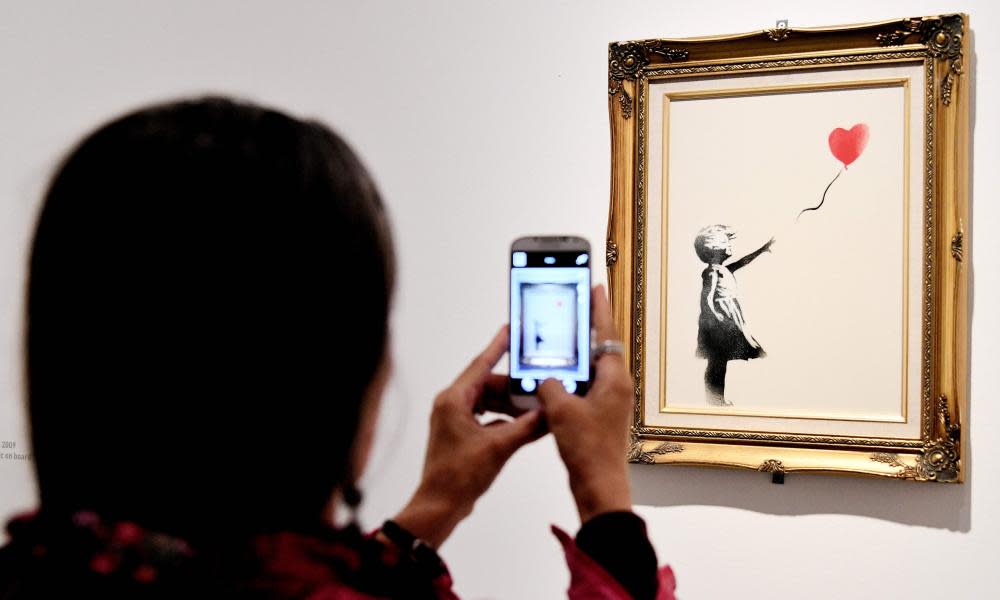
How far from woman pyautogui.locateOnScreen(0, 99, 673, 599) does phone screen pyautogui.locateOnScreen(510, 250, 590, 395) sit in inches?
15.0

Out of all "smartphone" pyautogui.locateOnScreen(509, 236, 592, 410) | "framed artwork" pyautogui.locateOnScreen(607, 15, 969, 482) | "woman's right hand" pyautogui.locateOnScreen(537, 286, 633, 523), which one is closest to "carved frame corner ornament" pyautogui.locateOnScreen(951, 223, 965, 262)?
"framed artwork" pyautogui.locateOnScreen(607, 15, 969, 482)

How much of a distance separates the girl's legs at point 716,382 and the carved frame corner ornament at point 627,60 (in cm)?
40

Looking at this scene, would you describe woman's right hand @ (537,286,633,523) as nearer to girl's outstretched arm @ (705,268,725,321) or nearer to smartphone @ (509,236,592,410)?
smartphone @ (509,236,592,410)

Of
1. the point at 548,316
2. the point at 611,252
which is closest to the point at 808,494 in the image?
the point at 611,252

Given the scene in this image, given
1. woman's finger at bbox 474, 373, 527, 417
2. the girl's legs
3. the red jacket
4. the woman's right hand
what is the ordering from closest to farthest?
the red jacket
the woman's right hand
woman's finger at bbox 474, 373, 527, 417
the girl's legs

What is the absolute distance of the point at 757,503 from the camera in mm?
1413

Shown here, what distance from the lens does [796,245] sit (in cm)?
138

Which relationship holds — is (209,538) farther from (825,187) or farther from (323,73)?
(323,73)

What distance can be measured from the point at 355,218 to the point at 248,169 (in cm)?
6

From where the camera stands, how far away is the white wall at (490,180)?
1350 mm

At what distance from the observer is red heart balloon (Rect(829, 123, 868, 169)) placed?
136 cm

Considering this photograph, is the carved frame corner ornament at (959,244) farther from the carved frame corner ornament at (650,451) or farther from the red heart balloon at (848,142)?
the carved frame corner ornament at (650,451)

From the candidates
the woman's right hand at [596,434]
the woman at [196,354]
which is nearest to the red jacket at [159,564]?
the woman at [196,354]

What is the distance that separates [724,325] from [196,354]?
3.43ft
